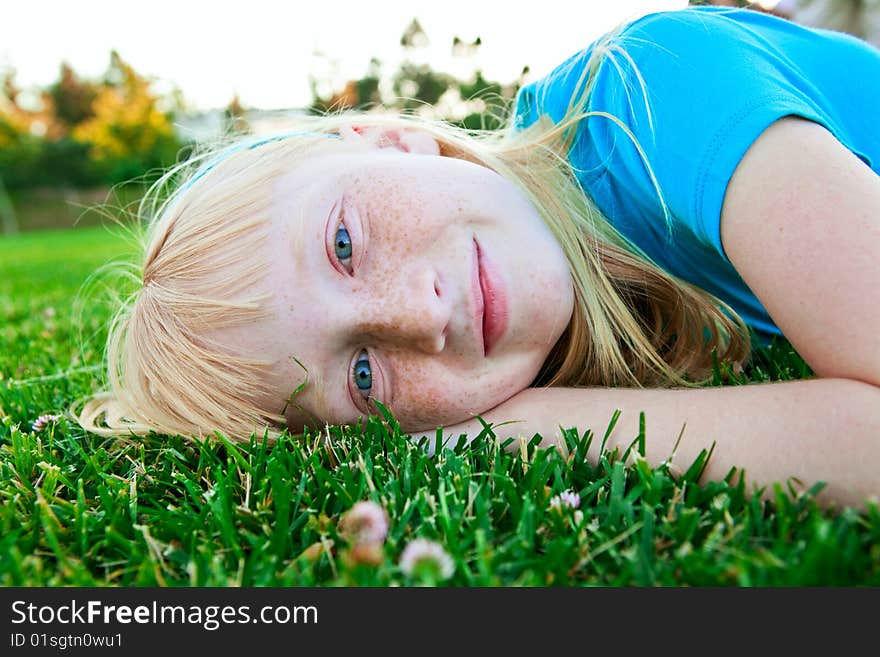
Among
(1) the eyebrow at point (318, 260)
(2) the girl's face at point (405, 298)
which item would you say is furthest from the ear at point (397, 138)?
(1) the eyebrow at point (318, 260)

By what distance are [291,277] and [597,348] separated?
3.13 feet

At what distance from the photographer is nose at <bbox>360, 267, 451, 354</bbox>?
1760mm

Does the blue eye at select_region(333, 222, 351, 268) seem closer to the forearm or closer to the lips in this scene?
the lips

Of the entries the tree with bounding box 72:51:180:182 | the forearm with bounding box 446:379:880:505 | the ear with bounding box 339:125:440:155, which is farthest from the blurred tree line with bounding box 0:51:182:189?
the forearm with bounding box 446:379:880:505

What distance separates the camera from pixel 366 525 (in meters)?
1.28

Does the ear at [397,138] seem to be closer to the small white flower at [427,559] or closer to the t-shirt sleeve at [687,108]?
the t-shirt sleeve at [687,108]

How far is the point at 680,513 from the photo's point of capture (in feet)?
4.14

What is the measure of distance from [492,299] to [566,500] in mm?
656

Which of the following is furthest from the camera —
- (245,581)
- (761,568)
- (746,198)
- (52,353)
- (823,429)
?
(52,353)

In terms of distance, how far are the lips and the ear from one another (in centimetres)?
63

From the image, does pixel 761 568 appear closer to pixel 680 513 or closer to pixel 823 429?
pixel 680 513

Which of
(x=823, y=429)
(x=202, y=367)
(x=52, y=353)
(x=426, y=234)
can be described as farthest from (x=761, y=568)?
(x=52, y=353)

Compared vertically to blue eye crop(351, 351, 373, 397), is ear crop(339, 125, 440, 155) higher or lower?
higher

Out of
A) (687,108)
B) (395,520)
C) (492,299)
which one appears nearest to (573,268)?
(492,299)
